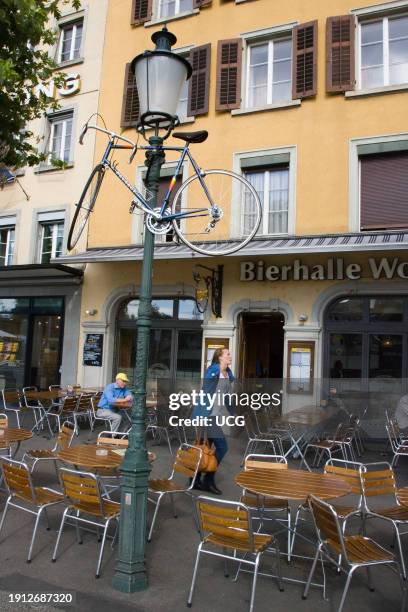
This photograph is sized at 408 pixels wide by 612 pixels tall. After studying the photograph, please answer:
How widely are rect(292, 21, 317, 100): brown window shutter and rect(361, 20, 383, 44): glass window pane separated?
98 cm

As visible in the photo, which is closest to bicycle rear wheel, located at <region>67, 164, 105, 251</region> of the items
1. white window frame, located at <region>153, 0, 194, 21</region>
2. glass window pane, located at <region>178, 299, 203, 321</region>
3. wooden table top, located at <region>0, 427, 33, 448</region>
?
wooden table top, located at <region>0, 427, 33, 448</region>

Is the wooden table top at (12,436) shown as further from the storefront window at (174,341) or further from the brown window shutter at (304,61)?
the brown window shutter at (304,61)

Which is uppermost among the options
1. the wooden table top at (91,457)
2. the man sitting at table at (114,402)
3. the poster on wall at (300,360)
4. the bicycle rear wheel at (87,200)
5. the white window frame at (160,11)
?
the white window frame at (160,11)

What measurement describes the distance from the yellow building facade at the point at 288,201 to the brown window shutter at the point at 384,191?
0.9 inches

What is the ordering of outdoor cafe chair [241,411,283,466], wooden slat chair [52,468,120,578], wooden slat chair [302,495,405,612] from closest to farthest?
1. wooden slat chair [302,495,405,612]
2. wooden slat chair [52,468,120,578]
3. outdoor cafe chair [241,411,283,466]

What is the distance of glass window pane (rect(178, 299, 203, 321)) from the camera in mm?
11750

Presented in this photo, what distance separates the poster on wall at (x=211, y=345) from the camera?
11023 mm

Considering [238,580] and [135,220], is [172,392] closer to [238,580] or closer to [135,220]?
[238,580]

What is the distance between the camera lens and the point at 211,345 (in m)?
11.1

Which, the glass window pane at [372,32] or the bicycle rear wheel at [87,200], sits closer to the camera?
the bicycle rear wheel at [87,200]

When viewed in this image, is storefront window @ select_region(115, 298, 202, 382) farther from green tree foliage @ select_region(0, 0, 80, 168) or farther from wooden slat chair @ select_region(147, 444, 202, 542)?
wooden slat chair @ select_region(147, 444, 202, 542)

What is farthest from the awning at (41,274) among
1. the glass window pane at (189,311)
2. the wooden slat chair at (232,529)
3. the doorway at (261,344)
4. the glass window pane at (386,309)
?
the wooden slat chair at (232,529)

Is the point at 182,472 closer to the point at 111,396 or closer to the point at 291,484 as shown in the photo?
the point at 291,484

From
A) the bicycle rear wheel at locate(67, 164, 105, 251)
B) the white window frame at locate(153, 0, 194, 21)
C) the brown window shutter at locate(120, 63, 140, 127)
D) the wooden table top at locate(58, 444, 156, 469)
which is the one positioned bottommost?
the wooden table top at locate(58, 444, 156, 469)
